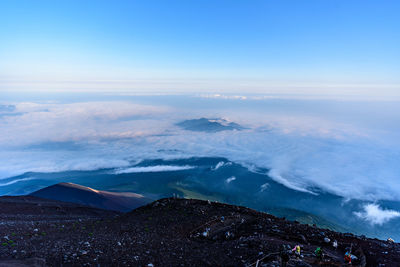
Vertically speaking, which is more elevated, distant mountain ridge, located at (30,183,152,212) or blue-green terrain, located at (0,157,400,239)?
distant mountain ridge, located at (30,183,152,212)

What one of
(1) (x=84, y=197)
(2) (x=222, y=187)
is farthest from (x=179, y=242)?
(2) (x=222, y=187)

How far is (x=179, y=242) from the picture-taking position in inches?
426

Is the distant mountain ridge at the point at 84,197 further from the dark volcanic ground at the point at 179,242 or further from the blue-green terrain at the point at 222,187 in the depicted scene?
the dark volcanic ground at the point at 179,242

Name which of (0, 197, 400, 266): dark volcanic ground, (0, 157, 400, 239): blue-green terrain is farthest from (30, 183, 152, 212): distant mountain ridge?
(0, 197, 400, 266): dark volcanic ground

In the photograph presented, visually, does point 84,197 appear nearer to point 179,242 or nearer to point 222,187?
point 179,242

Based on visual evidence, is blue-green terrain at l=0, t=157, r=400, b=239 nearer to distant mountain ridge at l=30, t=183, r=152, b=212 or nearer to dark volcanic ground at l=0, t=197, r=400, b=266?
distant mountain ridge at l=30, t=183, r=152, b=212

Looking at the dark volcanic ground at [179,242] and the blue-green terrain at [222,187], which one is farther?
the blue-green terrain at [222,187]

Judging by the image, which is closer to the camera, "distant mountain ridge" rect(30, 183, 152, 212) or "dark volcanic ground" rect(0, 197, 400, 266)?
"dark volcanic ground" rect(0, 197, 400, 266)

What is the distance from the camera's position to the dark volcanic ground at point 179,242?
8.59 m

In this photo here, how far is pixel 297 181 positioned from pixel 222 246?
7920cm

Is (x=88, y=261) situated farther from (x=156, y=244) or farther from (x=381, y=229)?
(x=381, y=229)

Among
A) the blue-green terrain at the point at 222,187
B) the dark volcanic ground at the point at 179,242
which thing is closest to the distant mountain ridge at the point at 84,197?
the blue-green terrain at the point at 222,187

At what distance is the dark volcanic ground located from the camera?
8586 millimetres

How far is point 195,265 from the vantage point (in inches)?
342
